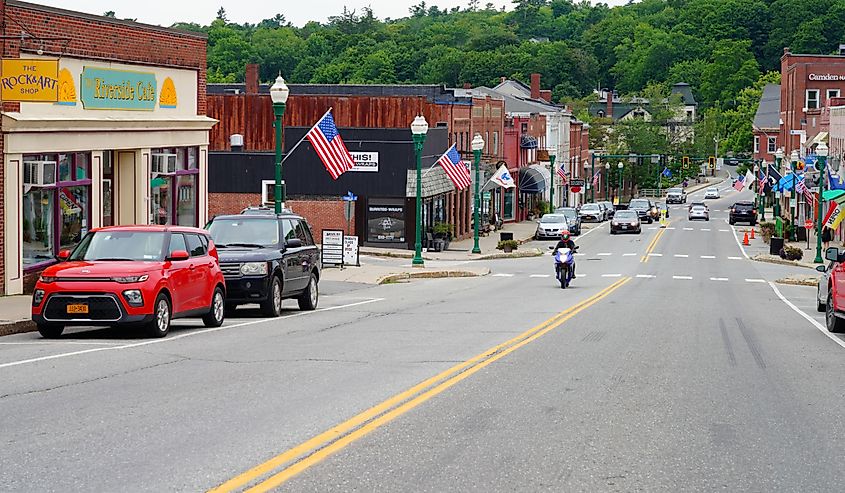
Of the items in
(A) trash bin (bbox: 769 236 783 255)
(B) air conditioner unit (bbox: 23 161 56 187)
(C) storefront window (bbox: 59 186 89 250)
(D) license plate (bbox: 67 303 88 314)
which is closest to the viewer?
(D) license plate (bbox: 67 303 88 314)

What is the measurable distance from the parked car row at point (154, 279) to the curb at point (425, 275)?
13424mm

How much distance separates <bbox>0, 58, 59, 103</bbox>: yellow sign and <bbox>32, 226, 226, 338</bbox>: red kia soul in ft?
17.0

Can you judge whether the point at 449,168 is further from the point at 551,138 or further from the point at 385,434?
the point at 551,138

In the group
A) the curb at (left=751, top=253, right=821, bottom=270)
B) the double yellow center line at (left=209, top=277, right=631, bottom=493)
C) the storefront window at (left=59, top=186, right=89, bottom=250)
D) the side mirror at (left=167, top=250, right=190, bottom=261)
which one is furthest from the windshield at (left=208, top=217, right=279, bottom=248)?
the curb at (left=751, top=253, right=821, bottom=270)

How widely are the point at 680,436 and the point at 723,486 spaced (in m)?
1.76

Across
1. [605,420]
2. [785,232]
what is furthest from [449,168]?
[605,420]

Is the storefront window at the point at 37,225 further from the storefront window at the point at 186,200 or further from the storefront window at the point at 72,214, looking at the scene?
the storefront window at the point at 186,200

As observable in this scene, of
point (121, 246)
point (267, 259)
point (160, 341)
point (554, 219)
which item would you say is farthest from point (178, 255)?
point (554, 219)

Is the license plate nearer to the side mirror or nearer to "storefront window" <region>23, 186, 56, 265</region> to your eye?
the side mirror

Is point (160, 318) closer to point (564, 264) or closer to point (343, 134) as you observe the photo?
point (564, 264)

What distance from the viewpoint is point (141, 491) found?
25.5 feet

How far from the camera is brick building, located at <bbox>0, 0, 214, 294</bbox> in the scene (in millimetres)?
23078

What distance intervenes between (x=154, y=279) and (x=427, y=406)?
7196 mm

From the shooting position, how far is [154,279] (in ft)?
56.0
